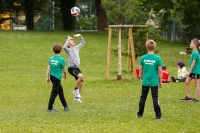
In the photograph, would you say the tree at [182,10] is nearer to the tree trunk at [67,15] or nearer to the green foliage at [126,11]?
the tree trunk at [67,15]

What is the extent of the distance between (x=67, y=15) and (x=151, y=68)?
41.5m

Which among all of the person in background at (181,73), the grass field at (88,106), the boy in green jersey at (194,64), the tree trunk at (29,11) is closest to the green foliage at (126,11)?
the grass field at (88,106)

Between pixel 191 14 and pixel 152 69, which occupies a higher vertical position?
pixel 191 14

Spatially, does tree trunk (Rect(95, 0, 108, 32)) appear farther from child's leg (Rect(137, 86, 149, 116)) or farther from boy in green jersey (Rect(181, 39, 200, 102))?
child's leg (Rect(137, 86, 149, 116))

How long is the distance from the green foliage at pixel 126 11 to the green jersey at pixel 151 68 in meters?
13.4


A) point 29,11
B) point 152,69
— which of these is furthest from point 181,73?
point 29,11

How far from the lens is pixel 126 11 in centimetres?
2608

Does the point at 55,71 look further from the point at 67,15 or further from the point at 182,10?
the point at 67,15

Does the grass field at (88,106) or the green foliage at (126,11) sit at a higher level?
the green foliage at (126,11)

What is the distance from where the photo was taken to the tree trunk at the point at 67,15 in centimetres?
5353

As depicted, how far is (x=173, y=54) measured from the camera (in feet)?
124

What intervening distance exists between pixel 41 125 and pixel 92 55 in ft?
77.0

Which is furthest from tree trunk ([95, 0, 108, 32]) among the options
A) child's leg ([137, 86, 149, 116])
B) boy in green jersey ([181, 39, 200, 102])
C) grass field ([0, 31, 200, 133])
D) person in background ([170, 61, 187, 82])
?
child's leg ([137, 86, 149, 116])

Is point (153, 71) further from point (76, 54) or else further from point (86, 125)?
point (76, 54)
